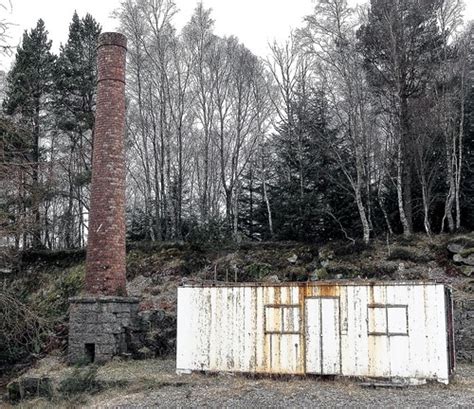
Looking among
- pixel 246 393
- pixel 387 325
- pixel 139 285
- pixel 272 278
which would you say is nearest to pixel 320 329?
pixel 387 325

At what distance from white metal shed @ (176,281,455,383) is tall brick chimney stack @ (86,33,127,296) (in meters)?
2.52

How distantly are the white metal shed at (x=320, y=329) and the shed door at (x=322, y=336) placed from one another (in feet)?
0.06

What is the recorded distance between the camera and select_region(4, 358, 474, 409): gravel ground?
916cm

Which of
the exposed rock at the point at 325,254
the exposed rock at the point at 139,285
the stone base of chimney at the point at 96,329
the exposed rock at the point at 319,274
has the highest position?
the exposed rock at the point at 325,254

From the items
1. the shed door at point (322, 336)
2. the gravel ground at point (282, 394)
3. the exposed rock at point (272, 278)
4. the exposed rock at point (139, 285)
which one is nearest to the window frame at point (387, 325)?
the shed door at point (322, 336)

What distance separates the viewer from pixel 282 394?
32.0 feet

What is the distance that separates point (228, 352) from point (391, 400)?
376 centimetres

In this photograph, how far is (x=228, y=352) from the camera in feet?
38.8

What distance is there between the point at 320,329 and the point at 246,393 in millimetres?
2210

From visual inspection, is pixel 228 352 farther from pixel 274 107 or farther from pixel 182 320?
pixel 274 107

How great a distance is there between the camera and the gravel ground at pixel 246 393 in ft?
30.1

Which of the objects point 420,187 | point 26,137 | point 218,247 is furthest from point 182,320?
point 420,187

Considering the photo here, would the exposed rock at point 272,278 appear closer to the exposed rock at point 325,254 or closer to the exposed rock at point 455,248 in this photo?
the exposed rock at point 325,254

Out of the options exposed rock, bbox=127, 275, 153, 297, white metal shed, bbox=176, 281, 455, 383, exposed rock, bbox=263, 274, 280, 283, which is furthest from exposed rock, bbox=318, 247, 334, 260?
white metal shed, bbox=176, 281, 455, 383
